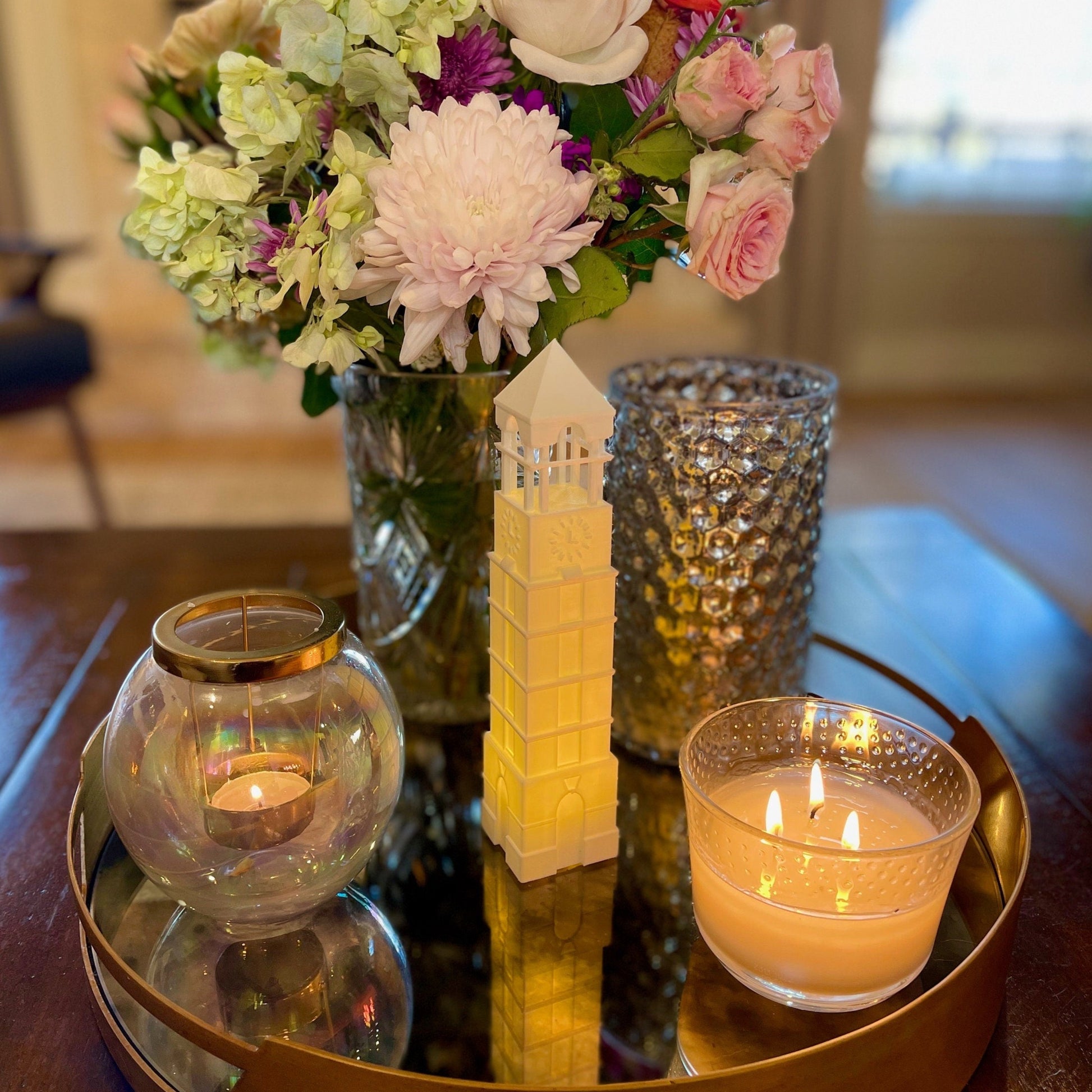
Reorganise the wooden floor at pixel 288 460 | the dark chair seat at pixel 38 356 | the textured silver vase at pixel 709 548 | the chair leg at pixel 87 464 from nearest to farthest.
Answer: the textured silver vase at pixel 709 548, the dark chair seat at pixel 38 356, the chair leg at pixel 87 464, the wooden floor at pixel 288 460

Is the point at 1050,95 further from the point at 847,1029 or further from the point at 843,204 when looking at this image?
the point at 847,1029

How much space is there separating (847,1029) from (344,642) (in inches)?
11.1

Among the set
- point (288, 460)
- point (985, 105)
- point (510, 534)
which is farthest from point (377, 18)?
point (985, 105)

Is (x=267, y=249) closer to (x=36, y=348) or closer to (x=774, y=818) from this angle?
(x=774, y=818)

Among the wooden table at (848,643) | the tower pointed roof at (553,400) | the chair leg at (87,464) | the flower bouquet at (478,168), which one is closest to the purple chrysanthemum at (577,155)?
the flower bouquet at (478,168)

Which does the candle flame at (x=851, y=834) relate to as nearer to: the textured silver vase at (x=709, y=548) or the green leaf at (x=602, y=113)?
the textured silver vase at (x=709, y=548)

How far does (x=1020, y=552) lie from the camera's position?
2.47 m

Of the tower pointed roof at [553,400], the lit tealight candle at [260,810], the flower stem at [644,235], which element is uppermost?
the flower stem at [644,235]

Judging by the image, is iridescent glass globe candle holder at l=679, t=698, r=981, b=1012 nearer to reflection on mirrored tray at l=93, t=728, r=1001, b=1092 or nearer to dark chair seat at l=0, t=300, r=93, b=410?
reflection on mirrored tray at l=93, t=728, r=1001, b=1092

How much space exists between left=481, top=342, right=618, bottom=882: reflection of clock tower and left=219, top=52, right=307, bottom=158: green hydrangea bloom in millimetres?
163

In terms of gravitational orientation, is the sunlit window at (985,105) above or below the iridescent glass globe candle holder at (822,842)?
above

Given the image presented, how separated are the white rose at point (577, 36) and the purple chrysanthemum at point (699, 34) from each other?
0.03m

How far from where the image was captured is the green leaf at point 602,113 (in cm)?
56

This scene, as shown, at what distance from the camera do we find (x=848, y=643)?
886 mm
